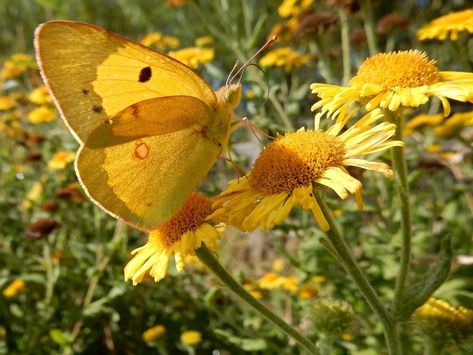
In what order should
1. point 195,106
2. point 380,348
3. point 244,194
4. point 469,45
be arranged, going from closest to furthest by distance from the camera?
1. point 244,194
2. point 195,106
3. point 380,348
4. point 469,45

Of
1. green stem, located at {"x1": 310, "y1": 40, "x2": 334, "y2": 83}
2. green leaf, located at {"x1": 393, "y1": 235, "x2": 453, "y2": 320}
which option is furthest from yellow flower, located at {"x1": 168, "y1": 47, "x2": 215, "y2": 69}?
green leaf, located at {"x1": 393, "y1": 235, "x2": 453, "y2": 320}

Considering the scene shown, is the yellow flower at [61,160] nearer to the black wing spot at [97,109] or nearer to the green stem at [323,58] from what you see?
the green stem at [323,58]

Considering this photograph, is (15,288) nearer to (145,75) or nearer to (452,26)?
(145,75)

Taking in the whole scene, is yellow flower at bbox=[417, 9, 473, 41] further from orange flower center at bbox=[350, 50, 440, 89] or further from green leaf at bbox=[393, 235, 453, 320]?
green leaf at bbox=[393, 235, 453, 320]

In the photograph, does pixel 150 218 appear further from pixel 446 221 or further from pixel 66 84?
pixel 446 221

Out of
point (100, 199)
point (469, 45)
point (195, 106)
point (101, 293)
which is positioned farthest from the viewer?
point (101, 293)

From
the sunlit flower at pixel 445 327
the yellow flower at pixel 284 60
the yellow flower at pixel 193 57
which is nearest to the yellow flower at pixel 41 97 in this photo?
the yellow flower at pixel 193 57

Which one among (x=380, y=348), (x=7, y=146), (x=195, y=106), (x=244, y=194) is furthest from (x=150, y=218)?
(x=7, y=146)
